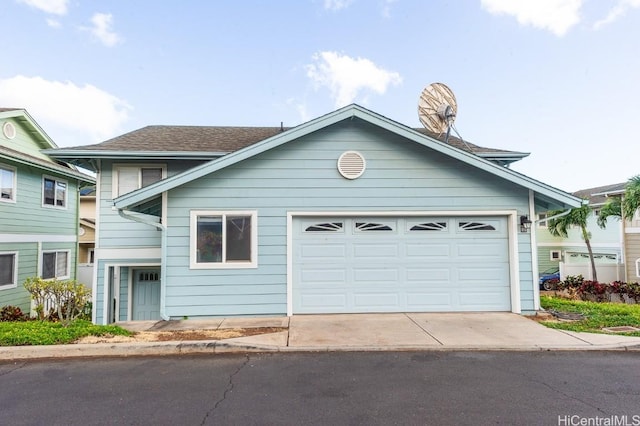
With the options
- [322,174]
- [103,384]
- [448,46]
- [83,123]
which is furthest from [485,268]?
[83,123]

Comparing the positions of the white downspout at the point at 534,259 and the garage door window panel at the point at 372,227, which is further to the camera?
the garage door window panel at the point at 372,227

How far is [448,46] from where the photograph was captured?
603 inches

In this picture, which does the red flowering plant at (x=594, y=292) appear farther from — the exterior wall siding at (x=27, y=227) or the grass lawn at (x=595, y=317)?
the exterior wall siding at (x=27, y=227)

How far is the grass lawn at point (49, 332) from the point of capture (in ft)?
17.7

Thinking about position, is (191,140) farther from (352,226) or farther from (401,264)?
(401,264)

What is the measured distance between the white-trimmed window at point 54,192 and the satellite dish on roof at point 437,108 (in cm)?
1419

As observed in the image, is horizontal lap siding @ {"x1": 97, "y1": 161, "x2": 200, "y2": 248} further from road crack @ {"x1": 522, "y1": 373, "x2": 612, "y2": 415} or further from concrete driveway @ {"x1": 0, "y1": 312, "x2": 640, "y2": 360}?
road crack @ {"x1": 522, "y1": 373, "x2": 612, "y2": 415}

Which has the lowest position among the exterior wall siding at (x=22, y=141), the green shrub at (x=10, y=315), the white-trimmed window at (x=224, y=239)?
the green shrub at (x=10, y=315)

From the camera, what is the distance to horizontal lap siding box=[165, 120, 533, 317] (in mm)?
7332

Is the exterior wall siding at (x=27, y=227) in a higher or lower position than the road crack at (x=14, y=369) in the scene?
higher

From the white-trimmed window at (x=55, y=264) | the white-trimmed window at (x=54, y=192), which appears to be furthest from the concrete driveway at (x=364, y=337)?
the white-trimmed window at (x=54, y=192)

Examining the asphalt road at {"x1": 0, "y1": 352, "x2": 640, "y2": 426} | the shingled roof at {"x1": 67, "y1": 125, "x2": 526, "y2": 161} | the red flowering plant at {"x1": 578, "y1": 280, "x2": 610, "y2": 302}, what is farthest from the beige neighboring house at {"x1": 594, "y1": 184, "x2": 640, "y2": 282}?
the asphalt road at {"x1": 0, "y1": 352, "x2": 640, "y2": 426}

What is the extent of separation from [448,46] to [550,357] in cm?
A: 1411

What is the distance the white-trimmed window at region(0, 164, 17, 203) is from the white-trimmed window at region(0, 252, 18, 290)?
1.84 metres
